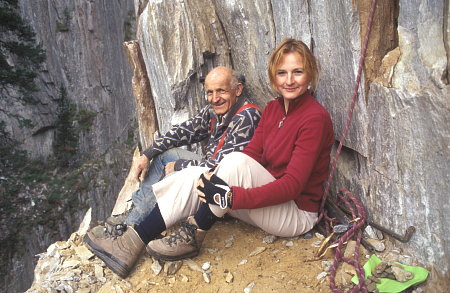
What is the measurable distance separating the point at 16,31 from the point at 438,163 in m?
20.4

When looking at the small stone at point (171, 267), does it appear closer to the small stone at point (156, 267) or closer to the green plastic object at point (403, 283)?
the small stone at point (156, 267)

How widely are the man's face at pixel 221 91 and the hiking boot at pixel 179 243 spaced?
1.28 metres

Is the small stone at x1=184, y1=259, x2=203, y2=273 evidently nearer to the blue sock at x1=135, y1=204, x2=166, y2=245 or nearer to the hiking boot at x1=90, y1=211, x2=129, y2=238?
the blue sock at x1=135, y1=204, x2=166, y2=245

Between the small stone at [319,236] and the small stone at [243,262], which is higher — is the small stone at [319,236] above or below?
above

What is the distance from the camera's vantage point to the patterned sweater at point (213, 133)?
3486 mm

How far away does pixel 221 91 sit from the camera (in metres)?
3.73

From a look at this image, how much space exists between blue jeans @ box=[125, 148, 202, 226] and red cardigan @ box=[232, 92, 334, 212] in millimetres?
1056

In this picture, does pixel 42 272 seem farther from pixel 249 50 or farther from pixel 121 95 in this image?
pixel 121 95

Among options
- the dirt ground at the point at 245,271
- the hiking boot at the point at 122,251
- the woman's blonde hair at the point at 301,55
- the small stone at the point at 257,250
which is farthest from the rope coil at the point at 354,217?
the hiking boot at the point at 122,251

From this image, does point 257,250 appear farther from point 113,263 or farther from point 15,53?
point 15,53

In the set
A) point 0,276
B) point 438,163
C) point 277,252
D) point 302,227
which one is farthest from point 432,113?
point 0,276

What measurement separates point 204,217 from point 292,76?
1.28 meters

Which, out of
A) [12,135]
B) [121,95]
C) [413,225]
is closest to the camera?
[413,225]

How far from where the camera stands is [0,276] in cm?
1548
